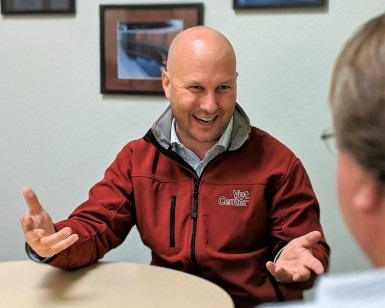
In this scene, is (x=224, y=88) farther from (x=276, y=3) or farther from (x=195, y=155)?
(x=276, y=3)

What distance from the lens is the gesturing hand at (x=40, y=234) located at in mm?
1345

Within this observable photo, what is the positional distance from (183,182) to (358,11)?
0.83 meters

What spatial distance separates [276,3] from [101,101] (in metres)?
0.77

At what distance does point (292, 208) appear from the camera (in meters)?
1.57

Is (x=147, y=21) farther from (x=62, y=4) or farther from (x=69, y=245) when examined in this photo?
(x=69, y=245)

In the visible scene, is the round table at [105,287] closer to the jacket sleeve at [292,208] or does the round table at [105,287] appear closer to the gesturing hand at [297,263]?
the gesturing hand at [297,263]

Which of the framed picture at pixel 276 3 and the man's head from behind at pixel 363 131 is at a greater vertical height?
the framed picture at pixel 276 3

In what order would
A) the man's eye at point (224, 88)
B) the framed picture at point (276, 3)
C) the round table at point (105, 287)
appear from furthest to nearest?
the framed picture at point (276, 3), the man's eye at point (224, 88), the round table at point (105, 287)

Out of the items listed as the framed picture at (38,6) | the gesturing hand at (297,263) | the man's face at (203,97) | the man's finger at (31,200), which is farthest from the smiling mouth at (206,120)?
the framed picture at (38,6)

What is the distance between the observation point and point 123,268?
149 cm

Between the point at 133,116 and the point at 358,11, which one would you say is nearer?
the point at 358,11

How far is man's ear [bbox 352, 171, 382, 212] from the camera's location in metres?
0.64

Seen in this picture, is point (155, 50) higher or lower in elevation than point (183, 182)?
higher

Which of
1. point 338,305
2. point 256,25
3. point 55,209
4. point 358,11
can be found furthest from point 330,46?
point 338,305
